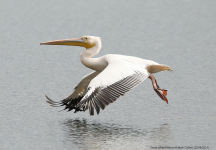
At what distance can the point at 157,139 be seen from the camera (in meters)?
5.52

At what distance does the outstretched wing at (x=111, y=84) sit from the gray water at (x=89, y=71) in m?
0.35

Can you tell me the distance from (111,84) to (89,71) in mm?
3439

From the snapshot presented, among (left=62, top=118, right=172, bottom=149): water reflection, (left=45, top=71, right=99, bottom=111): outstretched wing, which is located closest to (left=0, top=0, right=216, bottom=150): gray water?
Answer: (left=62, top=118, right=172, bottom=149): water reflection

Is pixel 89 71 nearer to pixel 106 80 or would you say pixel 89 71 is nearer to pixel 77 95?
pixel 77 95

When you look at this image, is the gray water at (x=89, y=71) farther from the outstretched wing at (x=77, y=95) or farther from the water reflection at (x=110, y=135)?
the outstretched wing at (x=77, y=95)

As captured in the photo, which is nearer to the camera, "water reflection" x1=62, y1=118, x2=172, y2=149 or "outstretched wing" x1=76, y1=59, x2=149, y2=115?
"water reflection" x1=62, y1=118, x2=172, y2=149

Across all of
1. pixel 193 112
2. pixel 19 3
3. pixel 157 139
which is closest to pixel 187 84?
pixel 193 112

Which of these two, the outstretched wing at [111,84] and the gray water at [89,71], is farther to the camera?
the outstretched wing at [111,84]

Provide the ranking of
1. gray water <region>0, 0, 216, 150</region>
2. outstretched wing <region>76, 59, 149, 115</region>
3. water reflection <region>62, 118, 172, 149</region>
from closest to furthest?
water reflection <region>62, 118, 172, 149</region> → gray water <region>0, 0, 216, 150</region> → outstretched wing <region>76, 59, 149, 115</region>

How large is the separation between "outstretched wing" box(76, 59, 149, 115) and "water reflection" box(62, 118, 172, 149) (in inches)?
10.5

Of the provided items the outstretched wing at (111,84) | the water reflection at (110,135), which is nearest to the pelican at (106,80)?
the outstretched wing at (111,84)

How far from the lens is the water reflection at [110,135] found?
5329mm

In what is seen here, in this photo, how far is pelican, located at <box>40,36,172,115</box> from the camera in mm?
5926

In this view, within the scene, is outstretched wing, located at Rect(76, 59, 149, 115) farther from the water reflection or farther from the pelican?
the water reflection
